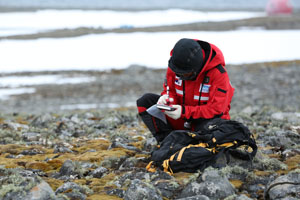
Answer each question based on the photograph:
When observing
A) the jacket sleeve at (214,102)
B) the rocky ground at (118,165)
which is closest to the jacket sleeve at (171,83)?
the jacket sleeve at (214,102)

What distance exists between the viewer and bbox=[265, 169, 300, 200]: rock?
3.59 m

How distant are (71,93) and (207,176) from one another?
35.4ft

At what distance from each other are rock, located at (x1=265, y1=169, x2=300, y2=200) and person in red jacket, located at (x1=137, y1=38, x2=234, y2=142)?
39.1 inches

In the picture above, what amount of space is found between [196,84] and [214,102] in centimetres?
27

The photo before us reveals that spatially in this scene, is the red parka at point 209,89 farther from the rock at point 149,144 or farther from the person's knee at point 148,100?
the rock at point 149,144

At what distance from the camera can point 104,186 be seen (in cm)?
407

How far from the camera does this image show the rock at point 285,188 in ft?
11.8

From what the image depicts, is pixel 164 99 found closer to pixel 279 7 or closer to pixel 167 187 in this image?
pixel 167 187

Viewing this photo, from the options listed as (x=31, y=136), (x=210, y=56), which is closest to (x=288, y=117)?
(x=210, y=56)

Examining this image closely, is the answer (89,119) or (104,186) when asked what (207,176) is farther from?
(89,119)

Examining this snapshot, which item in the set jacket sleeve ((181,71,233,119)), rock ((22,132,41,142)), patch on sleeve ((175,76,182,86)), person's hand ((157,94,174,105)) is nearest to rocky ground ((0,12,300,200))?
rock ((22,132,41,142))

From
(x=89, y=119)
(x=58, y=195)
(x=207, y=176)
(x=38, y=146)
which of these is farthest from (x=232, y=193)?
(x=89, y=119)

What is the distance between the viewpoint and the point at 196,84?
452 cm

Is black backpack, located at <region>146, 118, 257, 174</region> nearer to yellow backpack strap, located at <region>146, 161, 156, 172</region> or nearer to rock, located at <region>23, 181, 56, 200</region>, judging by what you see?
yellow backpack strap, located at <region>146, 161, 156, 172</region>
